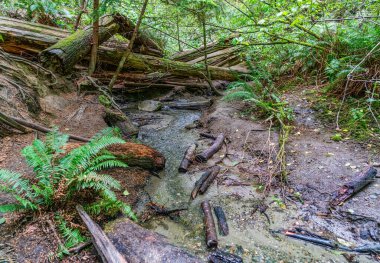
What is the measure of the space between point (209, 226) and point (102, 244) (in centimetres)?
133


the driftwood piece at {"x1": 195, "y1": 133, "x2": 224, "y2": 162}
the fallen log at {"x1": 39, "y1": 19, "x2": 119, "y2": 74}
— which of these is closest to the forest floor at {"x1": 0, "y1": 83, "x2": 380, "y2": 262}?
the driftwood piece at {"x1": 195, "y1": 133, "x2": 224, "y2": 162}

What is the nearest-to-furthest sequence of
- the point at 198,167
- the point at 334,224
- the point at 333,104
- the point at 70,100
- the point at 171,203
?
the point at 334,224 < the point at 171,203 < the point at 198,167 < the point at 333,104 < the point at 70,100

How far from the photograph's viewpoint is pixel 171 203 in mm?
3695

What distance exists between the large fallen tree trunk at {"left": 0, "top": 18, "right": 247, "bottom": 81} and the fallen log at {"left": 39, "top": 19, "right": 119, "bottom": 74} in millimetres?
119

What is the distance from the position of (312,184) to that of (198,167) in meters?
1.94

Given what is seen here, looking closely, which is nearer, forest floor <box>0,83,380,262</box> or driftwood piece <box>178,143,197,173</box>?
forest floor <box>0,83,380,262</box>

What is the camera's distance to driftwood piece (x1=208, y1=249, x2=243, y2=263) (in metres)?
2.60

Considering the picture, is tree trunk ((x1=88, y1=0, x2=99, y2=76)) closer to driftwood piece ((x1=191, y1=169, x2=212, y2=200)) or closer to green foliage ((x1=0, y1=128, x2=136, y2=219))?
green foliage ((x1=0, y1=128, x2=136, y2=219))

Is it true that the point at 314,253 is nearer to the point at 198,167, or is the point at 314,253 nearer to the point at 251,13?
the point at 198,167

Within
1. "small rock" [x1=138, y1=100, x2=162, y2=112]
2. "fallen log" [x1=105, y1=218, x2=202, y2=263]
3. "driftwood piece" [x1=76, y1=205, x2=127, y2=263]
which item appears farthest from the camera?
"small rock" [x1=138, y1=100, x2=162, y2=112]

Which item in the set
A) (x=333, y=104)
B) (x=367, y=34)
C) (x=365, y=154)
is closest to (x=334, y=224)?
(x=365, y=154)

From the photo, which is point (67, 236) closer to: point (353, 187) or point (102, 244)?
point (102, 244)

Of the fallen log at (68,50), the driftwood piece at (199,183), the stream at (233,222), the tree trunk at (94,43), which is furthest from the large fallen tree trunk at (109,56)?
the driftwood piece at (199,183)

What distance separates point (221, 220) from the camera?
128 inches
